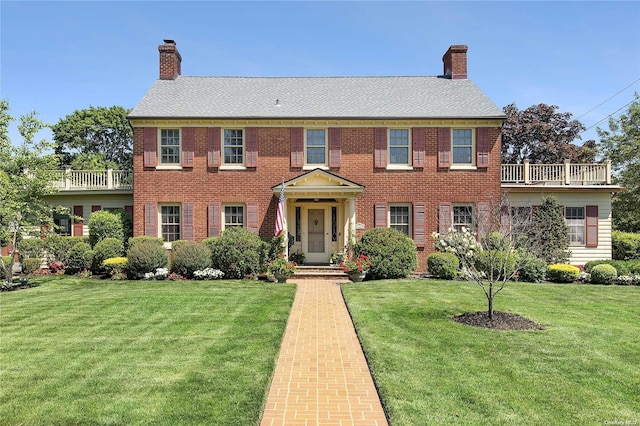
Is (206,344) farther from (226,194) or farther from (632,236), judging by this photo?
(632,236)

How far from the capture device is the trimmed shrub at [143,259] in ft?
50.0

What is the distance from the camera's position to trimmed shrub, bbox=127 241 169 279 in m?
15.2

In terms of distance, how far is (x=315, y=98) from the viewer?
18.7m

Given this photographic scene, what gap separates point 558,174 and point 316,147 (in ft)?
36.9

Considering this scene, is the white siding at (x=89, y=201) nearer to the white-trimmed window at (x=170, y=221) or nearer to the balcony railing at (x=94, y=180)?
the balcony railing at (x=94, y=180)

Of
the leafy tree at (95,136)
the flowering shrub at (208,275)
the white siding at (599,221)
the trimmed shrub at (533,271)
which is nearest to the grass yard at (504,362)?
the trimmed shrub at (533,271)

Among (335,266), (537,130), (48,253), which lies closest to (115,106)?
(48,253)

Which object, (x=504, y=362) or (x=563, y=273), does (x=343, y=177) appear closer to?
(x=563, y=273)

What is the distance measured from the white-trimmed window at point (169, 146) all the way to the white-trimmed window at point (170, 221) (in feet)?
6.53

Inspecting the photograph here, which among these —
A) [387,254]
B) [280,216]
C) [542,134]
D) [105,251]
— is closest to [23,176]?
[105,251]

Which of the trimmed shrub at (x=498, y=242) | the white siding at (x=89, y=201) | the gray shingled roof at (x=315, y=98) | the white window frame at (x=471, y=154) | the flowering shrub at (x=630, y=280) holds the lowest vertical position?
the flowering shrub at (x=630, y=280)

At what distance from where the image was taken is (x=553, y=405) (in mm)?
Answer: 4805

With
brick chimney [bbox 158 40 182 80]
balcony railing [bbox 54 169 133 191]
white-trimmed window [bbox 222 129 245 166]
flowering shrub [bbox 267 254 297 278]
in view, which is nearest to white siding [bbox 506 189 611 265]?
flowering shrub [bbox 267 254 297 278]

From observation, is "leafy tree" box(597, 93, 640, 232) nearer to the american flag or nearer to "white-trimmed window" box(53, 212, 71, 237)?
the american flag
